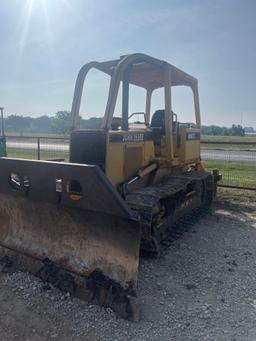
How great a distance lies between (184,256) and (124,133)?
1.89 m

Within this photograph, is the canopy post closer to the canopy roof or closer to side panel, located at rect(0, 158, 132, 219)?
the canopy roof

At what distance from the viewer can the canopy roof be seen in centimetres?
469

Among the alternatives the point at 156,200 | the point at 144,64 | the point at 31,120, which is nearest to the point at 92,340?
the point at 156,200

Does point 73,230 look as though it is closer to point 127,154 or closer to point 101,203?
point 101,203

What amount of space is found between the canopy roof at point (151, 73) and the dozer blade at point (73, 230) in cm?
198

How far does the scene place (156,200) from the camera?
3971 mm

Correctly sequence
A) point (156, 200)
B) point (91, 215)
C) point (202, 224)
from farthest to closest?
point (202, 224), point (156, 200), point (91, 215)

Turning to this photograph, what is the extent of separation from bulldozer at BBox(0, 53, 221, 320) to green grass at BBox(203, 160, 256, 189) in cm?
419

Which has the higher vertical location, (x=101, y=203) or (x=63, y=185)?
(x=63, y=185)

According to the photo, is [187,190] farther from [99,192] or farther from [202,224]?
[99,192]

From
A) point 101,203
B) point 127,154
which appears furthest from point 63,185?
point 127,154

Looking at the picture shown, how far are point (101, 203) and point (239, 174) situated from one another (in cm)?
905

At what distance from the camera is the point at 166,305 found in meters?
3.08

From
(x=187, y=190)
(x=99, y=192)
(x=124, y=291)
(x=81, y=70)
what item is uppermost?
(x=81, y=70)
